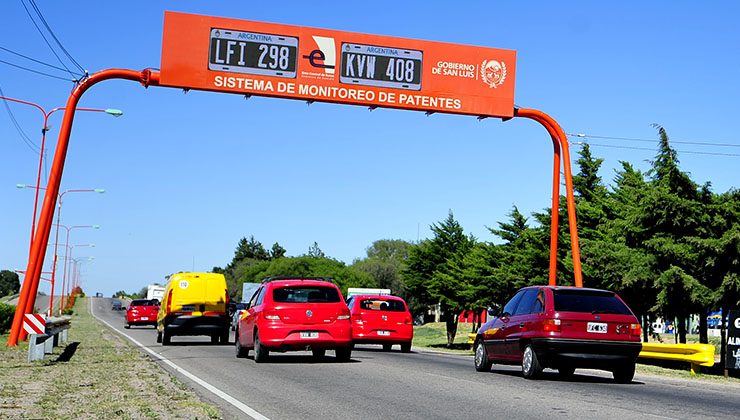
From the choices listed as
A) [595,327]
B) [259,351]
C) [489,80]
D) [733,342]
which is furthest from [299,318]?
[489,80]

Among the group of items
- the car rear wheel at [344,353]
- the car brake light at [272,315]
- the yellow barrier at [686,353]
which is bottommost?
the car rear wheel at [344,353]

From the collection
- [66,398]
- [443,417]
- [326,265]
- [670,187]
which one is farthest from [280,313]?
[326,265]

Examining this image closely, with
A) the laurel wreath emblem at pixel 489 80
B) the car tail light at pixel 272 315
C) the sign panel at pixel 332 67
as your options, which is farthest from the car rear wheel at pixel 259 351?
the laurel wreath emblem at pixel 489 80

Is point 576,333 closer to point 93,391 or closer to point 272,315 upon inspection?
point 272,315

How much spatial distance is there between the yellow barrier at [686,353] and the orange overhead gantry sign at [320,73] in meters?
5.12

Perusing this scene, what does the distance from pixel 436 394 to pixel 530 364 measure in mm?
3985

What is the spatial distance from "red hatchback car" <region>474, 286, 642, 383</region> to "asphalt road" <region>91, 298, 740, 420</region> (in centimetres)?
37

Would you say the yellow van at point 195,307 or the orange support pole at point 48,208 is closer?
the orange support pole at point 48,208

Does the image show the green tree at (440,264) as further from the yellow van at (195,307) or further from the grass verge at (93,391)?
the grass verge at (93,391)

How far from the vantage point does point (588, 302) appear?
55.7ft

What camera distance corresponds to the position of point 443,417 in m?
10.5

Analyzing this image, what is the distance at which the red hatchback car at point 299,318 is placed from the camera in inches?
789

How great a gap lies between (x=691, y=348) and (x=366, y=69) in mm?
12284

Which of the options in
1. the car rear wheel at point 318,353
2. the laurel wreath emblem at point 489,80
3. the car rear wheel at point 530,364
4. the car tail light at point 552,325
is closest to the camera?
the car tail light at point 552,325
